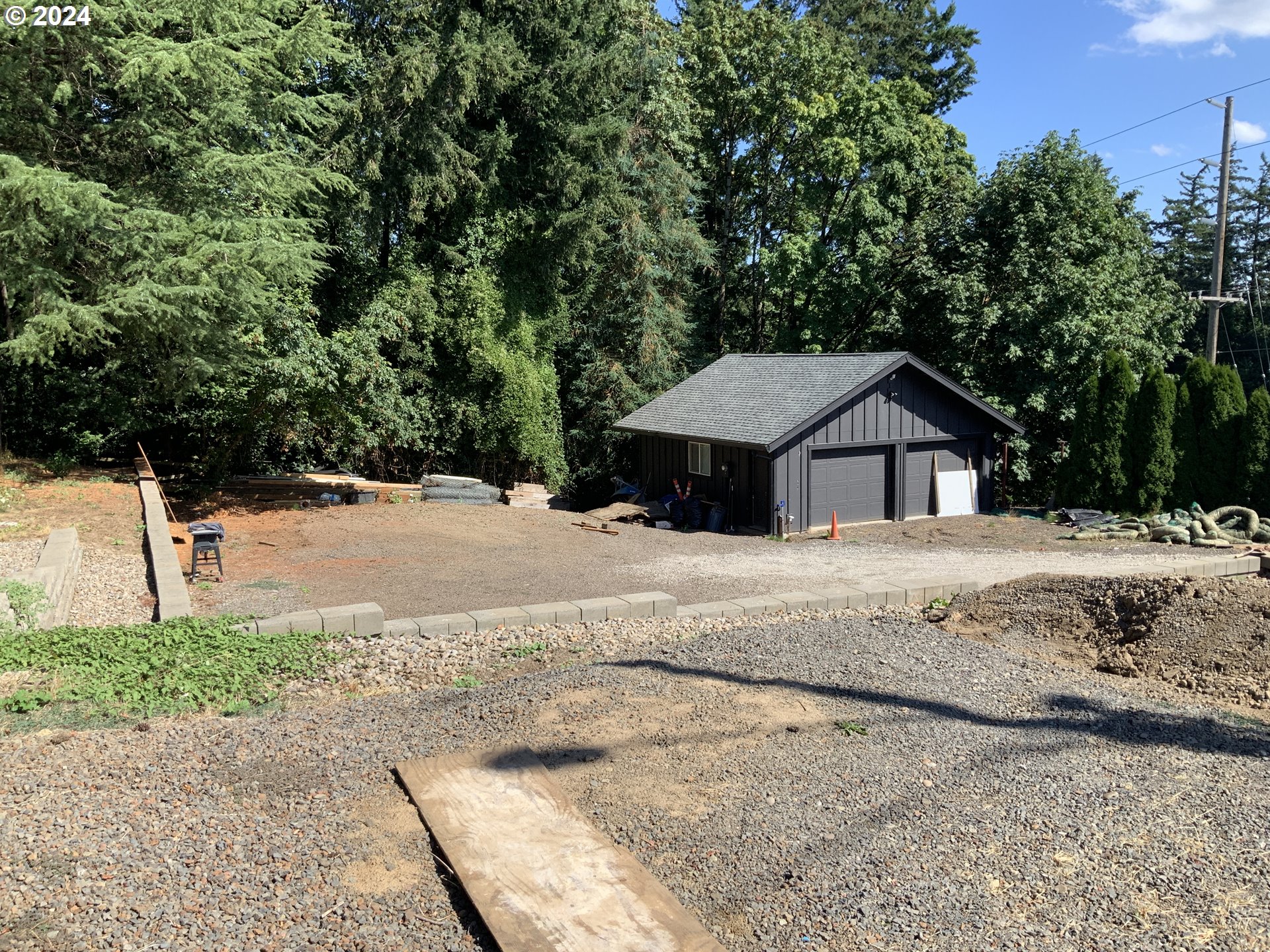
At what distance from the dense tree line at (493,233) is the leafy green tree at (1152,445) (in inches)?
31.3

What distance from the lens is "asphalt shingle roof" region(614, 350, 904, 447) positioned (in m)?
19.2

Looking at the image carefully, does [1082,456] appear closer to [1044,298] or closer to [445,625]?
[1044,298]

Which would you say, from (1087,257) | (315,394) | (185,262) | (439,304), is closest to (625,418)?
(439,304)

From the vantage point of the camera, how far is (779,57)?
3022 cm

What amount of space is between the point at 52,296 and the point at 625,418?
13.6 metres

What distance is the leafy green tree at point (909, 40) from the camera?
3534 centimetres

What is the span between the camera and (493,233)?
80.3ft

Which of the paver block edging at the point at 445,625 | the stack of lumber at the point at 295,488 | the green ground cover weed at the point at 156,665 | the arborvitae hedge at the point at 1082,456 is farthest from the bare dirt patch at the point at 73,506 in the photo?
the arborvitae hedge at the point at 1082,456

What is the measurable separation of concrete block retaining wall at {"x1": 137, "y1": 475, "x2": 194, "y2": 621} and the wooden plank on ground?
4640mm

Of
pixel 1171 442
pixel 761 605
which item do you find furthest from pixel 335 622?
pixel 1171 442

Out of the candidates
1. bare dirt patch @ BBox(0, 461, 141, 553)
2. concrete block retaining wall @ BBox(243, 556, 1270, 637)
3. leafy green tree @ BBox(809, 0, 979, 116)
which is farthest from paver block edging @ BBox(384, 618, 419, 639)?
leafy green tree @ BBox(809, 0, 979, 116)

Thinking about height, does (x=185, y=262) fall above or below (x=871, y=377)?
above

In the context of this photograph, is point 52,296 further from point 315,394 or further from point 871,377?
point 871,377

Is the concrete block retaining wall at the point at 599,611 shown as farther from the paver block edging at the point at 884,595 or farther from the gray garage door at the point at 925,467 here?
the gray garage door at the point at 925,467
